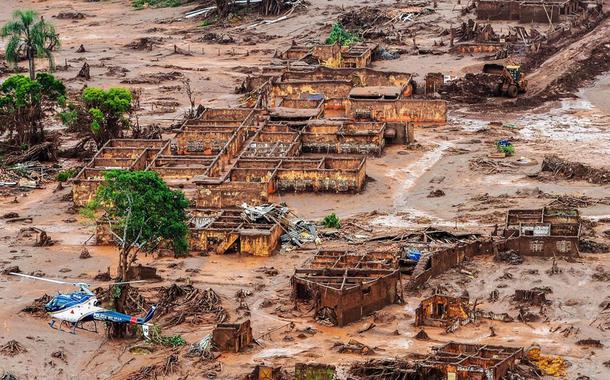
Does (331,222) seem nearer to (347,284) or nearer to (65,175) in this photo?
(347,284)

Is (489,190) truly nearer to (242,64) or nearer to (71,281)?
(71,281)

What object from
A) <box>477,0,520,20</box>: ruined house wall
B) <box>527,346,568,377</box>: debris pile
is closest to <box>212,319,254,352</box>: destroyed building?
<box>527,346,568,377</box>: debris pile

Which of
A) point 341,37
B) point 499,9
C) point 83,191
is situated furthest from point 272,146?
point 499,9

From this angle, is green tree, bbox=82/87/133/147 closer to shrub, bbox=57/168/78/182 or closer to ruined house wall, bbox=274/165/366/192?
shrub, bbox=57/168/78/182

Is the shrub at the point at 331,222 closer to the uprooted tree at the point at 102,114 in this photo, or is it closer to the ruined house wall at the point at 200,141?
the ruined house wall at the point at 200,141

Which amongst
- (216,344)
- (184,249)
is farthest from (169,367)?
(184,249)

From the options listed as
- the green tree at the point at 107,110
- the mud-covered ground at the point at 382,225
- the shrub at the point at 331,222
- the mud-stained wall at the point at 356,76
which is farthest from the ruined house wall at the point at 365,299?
the mud-stained wall at the point at 356,76
